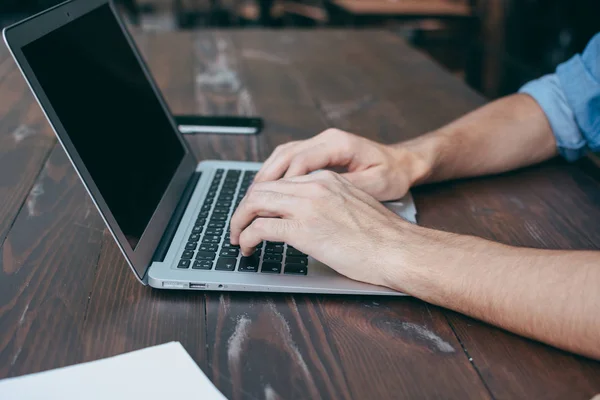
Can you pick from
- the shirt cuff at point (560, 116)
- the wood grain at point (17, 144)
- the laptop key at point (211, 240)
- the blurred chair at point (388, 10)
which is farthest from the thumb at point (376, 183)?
the blurred chair at point (388, 10)

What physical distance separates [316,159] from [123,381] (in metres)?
0.41

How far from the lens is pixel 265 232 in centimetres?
66

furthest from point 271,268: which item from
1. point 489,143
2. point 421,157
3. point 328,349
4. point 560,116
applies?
point 560,116

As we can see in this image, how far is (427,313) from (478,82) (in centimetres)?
299

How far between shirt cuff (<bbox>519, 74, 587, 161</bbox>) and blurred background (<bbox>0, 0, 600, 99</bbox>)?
196cm

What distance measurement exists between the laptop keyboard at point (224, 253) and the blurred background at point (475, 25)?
227 centimetres

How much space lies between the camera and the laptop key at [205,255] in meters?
0.68

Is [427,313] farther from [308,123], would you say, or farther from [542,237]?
[308,123]

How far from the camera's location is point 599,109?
0.98 m

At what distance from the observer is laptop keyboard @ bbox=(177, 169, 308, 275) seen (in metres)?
0.66

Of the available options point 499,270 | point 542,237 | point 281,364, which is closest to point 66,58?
point 281,364

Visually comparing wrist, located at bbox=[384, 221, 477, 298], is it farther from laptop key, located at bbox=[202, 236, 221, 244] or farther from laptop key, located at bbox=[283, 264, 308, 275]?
laptop key, located at bbox=[202, 236, 221, 244]

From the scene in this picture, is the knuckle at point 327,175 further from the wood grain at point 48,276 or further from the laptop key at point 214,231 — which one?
the wood grain at point 48,276

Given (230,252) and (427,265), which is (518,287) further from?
(230,252)
